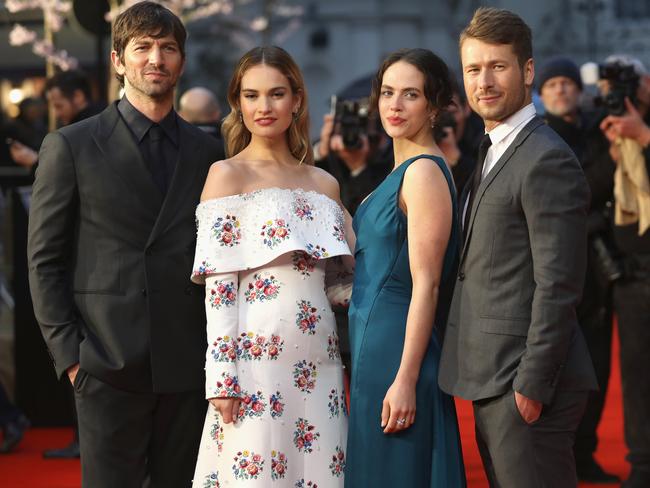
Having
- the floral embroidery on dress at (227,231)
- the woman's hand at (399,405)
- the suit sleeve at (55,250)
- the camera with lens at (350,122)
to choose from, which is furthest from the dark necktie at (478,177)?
the camera with lens at (350,122)

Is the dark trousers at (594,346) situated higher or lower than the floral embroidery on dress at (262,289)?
lower

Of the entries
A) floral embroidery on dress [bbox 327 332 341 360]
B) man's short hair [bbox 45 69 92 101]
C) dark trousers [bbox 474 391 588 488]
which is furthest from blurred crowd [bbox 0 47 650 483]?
dark trousers [bbox 474 391 588 488]

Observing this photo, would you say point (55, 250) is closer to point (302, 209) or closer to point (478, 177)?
point (302, 209)

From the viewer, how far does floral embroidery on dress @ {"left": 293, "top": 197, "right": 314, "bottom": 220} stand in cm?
347

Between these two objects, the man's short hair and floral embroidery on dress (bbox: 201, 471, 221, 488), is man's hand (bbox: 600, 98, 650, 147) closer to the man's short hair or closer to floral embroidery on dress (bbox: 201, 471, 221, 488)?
floral embroidery on dress (bbox: 201, 471, 221, 488)

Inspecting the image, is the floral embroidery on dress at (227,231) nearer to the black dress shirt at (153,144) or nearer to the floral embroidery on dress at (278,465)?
the black dress shirt at (153,144)

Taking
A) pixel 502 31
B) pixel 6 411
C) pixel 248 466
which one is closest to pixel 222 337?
pixel 248 466

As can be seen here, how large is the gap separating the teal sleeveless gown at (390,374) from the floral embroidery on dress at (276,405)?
0.70 ft

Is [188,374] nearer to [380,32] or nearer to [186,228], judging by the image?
[186,228]

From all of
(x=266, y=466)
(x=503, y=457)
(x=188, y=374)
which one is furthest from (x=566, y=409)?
(x=188, y=374)

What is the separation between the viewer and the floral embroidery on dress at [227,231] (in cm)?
336

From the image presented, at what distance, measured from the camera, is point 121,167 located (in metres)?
3.43

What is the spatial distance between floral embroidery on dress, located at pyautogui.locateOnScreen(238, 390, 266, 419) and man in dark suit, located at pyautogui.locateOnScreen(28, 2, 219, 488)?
0.64ft

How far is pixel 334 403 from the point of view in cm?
346
